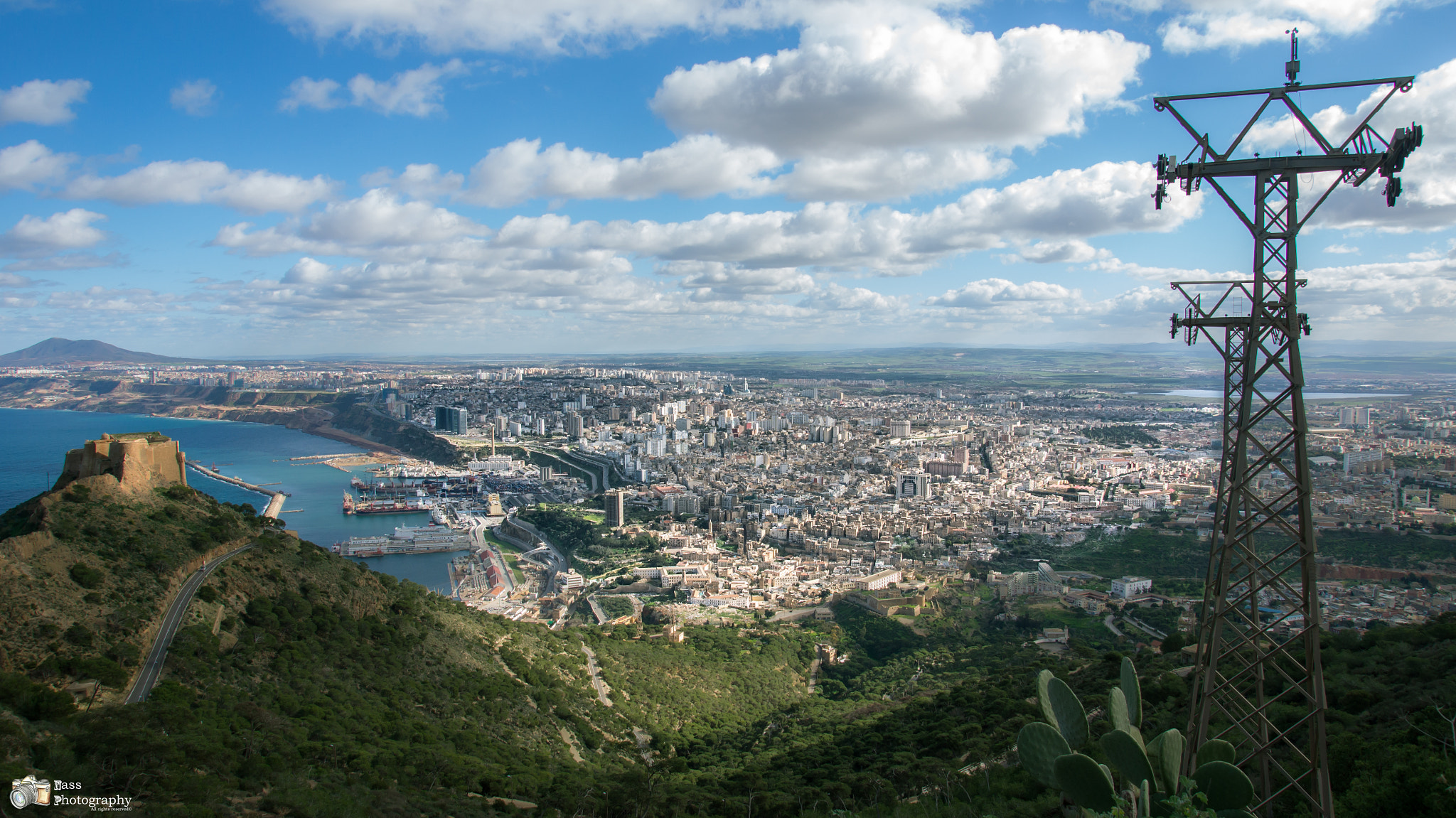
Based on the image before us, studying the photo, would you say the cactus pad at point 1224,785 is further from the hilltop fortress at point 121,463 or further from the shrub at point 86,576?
the hilltop fortress at point 121,463

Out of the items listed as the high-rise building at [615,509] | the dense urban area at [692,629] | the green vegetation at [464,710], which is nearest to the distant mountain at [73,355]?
the dense urban area at [692,629]

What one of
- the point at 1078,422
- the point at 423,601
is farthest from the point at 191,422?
the point at 1078,422

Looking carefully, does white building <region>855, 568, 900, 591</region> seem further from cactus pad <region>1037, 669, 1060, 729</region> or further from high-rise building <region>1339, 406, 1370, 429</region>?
high-rise building <region>1339, 406, 1370, 429</region>

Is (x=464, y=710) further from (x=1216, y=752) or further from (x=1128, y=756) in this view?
(x=1216, y=752)

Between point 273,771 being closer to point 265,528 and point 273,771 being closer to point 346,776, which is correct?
point 346,776

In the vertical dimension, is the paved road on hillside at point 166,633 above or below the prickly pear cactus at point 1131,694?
below

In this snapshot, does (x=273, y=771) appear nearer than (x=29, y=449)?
Yes
